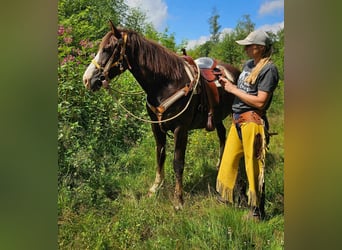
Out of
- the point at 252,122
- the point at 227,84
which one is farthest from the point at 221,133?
the point at 227,84

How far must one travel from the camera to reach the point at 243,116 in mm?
2793

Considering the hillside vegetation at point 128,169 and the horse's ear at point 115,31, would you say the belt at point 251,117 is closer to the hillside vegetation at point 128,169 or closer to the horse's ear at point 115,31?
the hillside vegetation at point 128,169

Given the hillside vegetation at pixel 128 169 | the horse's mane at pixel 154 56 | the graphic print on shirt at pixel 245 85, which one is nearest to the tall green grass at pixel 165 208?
the hillside vegetation at pixel 128 169

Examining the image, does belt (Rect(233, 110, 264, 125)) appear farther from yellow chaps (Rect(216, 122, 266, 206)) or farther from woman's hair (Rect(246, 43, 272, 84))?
woman's hair (Rect(246, 43, 272, 84))

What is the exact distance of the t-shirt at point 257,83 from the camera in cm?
270

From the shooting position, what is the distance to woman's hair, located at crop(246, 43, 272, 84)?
272 centimetres

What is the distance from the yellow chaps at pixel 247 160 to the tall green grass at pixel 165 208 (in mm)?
59

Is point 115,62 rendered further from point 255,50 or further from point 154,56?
point 255,50

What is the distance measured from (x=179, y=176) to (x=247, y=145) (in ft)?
1.59

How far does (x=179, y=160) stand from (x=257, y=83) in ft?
2.31

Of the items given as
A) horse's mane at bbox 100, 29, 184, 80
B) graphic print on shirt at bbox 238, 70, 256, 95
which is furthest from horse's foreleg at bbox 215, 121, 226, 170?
horse's mane at bbox 100, 29, 184, 80

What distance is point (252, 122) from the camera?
2.77m
